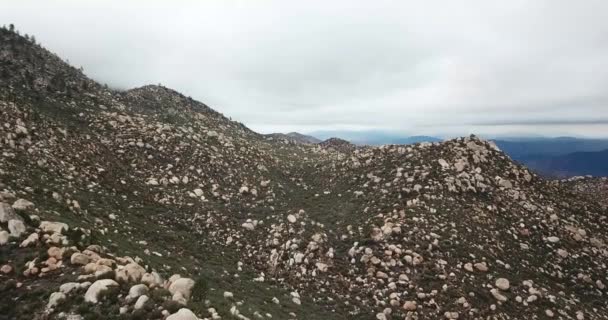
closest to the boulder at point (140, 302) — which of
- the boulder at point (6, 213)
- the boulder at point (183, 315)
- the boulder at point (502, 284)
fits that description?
the boulder at point (183, 315)

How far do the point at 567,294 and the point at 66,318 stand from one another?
24.6 m

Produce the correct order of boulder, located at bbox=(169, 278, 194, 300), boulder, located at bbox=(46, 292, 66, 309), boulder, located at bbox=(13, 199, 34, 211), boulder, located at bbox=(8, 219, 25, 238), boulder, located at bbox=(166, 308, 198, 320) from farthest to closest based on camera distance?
boulder, located at bbox=(13, 199, 34, 211) < boulder, located at bbox=(8, 219, 25, 238) < boulder, located at bbox=(169, 278, 194, 300) < boulder, located at bbox=(46, 292, 66, 309) < boulder, located at bbox=(166, 308, 198, 320)

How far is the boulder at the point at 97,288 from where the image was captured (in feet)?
33.0

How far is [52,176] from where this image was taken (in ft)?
70.8

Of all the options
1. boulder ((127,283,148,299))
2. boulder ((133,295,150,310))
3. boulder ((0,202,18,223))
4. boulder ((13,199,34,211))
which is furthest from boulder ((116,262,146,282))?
boulder ((13,199,34,211))

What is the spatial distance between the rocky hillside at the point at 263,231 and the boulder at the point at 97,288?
5cm

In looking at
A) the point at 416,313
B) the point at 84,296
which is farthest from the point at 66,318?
the point at 416,313

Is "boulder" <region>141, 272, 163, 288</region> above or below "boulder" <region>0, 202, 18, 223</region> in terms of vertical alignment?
below

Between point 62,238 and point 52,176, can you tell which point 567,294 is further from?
point 52,176

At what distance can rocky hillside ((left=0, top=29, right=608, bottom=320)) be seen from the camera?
1181 centimetres

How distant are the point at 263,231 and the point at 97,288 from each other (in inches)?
624

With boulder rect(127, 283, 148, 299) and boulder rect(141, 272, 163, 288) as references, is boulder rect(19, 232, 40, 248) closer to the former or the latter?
boulder rect(141, 272, 163, 288)

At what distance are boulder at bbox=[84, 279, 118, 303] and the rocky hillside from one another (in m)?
0.05

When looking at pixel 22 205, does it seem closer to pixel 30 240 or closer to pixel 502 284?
pixel 30 240
